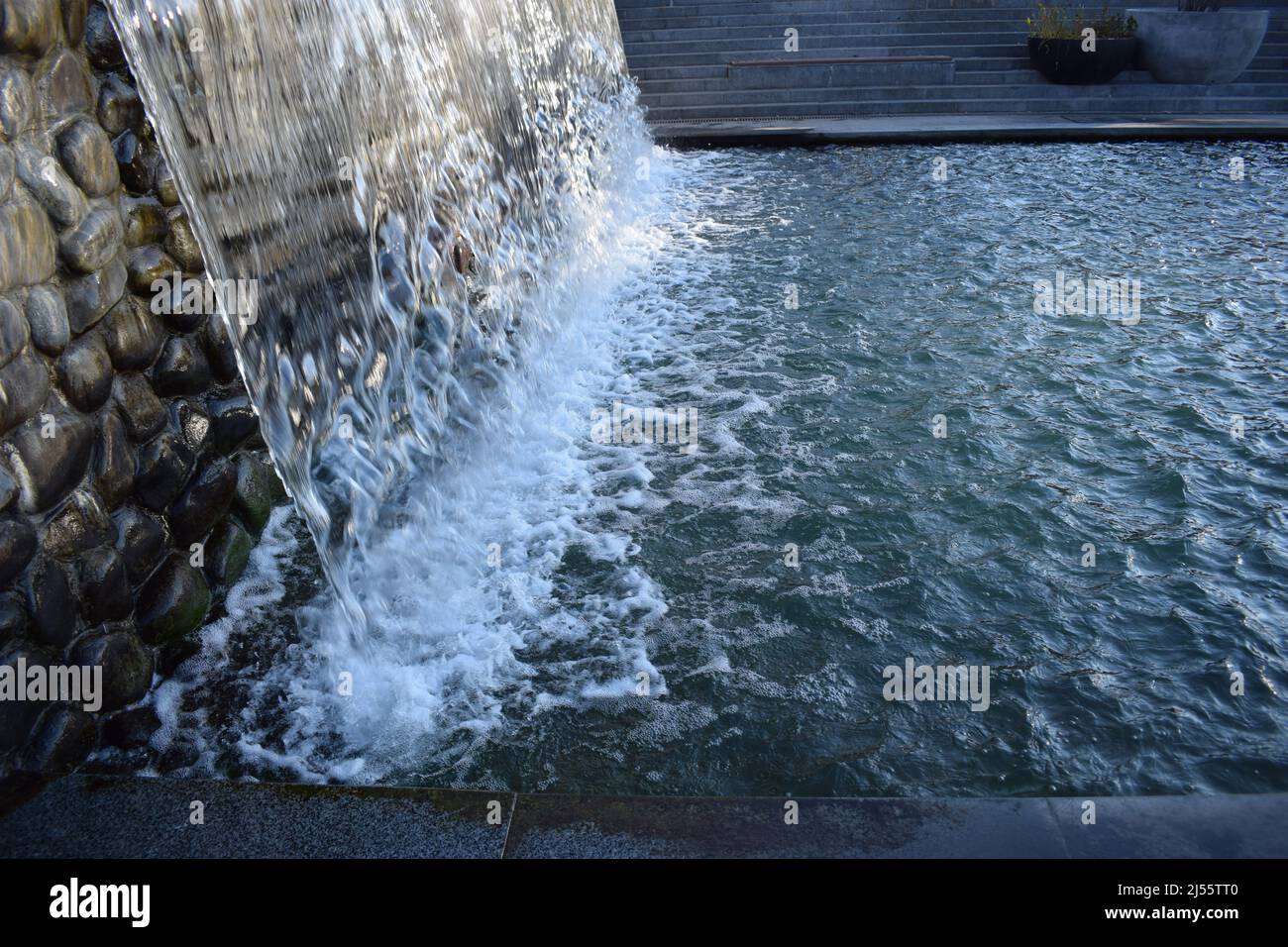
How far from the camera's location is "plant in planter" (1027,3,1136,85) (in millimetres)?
13523

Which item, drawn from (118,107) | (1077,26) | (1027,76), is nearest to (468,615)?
(118,107)

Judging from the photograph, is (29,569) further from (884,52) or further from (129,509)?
(884,52)

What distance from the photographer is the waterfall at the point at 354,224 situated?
3816 millimetres

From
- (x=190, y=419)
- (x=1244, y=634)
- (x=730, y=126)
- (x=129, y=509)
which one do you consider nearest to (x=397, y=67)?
(x=190, y=419)

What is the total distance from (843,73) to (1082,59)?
10.9 ft

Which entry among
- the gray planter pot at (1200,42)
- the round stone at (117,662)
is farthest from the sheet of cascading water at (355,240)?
the gray planter pot at (1200,42)

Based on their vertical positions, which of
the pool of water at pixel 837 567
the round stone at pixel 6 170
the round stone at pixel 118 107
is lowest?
the pool of water at pixel 837 567

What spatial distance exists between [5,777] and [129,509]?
977 mm

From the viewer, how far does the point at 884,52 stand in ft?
48.8

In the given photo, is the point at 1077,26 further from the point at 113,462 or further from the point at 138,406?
the point at 113,462

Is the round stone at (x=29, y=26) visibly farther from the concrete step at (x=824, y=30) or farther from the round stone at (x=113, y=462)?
the concrete step at (x=824, y=30)

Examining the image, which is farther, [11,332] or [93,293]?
[93,293]

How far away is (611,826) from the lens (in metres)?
2.59
